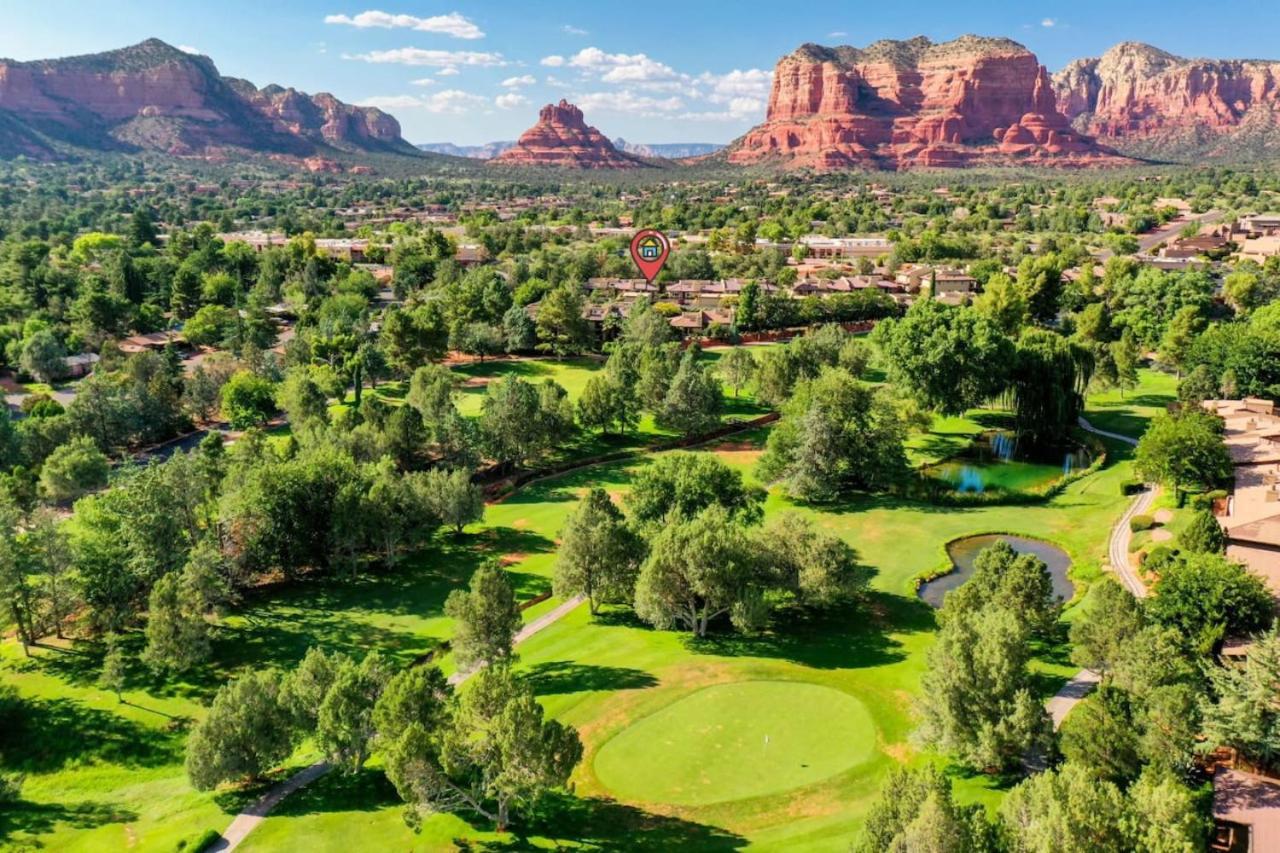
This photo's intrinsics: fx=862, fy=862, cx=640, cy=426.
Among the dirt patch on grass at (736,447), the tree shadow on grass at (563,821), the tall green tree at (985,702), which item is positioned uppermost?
the dirt patch on grass at (736,447)

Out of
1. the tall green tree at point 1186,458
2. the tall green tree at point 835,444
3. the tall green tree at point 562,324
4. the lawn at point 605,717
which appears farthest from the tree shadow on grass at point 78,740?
the tall green tree at point 562,324

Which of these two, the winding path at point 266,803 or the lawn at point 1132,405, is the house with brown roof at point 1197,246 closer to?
the lawn at point 1132,405

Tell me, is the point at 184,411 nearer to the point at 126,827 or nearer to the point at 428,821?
the point at 126,827

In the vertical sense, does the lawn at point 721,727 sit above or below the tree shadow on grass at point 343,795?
above

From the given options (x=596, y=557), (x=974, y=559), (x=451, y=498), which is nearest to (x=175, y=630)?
(x=451, y=498)

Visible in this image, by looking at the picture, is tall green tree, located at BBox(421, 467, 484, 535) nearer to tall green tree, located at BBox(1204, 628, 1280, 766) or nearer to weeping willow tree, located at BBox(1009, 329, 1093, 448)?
tall green tree, located at BBox(1204, 628, 1280, 766)

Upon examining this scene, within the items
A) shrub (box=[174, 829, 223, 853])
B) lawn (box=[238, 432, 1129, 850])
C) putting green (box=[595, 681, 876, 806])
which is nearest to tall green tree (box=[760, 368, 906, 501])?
lawn (box=[238, 432, 1129, 850])

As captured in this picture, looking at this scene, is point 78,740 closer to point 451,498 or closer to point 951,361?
point 451,498
